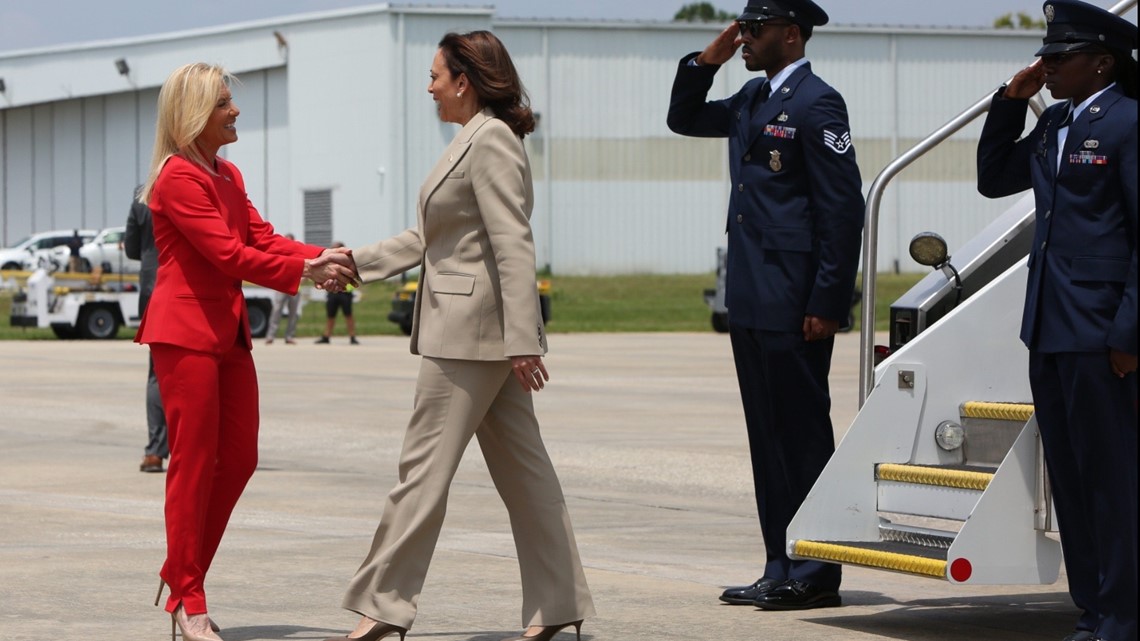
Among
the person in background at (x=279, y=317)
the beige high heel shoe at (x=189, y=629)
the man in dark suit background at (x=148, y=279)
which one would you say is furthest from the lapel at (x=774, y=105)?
the person in background at (x=279, y=317)

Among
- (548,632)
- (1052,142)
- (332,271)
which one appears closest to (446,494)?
(548,632)

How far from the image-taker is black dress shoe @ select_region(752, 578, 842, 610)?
670 cm

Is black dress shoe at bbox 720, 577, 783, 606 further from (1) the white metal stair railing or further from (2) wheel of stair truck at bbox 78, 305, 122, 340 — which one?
(2) wheel of stair truck at bbox 78, 305, 122, 340

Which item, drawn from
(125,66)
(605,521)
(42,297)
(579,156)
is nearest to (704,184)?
(579,156)

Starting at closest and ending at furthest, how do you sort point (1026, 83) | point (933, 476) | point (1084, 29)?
point (1084, 29)
point (1026, 83)
point (933, 476)

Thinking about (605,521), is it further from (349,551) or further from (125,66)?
(125,66)

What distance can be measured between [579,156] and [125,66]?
54.0 feet

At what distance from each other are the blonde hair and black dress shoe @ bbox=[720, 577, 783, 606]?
250cm

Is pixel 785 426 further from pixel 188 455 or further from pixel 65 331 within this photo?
pixel 65 331

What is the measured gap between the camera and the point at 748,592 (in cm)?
677

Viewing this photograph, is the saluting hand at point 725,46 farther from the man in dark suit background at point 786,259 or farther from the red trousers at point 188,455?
the red trousers at point 188,455

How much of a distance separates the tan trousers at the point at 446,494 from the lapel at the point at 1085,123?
1.87 meters

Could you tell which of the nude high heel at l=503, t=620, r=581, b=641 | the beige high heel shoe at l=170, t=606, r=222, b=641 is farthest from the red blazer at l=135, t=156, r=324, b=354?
the nude high heel at l=503, t=620, r=581, b=641

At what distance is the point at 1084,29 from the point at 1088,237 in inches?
25.5
